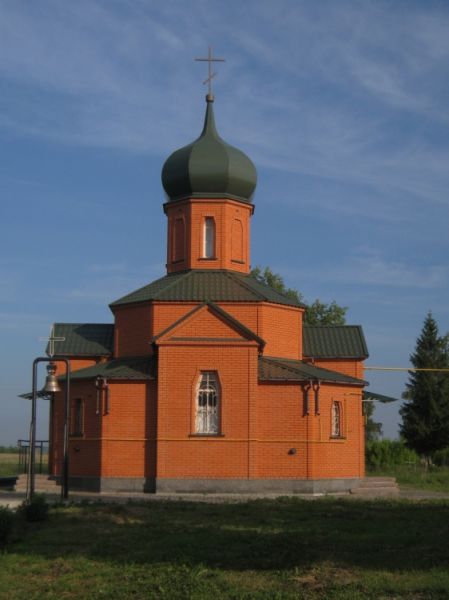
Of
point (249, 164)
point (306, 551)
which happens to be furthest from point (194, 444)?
point (306, 551)

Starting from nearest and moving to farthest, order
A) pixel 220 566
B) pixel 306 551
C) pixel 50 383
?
pixel 220 566 → pixel 306 551 → pixel 50 383

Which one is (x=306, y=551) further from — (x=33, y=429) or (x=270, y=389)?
(x=270, y=389)

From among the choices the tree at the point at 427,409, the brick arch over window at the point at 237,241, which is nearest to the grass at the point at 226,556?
the brick arch over window at the point at 237,241

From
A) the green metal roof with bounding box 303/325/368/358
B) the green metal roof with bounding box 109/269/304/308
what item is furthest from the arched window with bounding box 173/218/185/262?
the green metal roof with bounding box 303/325/368/358

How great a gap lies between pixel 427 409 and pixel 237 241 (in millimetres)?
20701

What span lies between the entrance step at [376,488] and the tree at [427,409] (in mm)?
18063

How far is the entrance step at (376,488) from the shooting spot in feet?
79.7

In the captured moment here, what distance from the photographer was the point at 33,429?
1753 centimetres

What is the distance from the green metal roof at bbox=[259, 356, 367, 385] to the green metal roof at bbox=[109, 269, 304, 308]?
1.85 m

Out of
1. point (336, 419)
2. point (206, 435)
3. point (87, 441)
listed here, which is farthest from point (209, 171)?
point (87, 441)

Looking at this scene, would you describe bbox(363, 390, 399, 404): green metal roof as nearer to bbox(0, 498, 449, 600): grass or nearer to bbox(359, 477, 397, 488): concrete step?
bbox(359, 477, 397, 488): concrete step

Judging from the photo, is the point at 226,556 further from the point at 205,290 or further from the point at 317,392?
the point at 205,290

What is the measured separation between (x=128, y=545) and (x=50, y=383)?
657 cm

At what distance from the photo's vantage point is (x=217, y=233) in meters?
26.8
